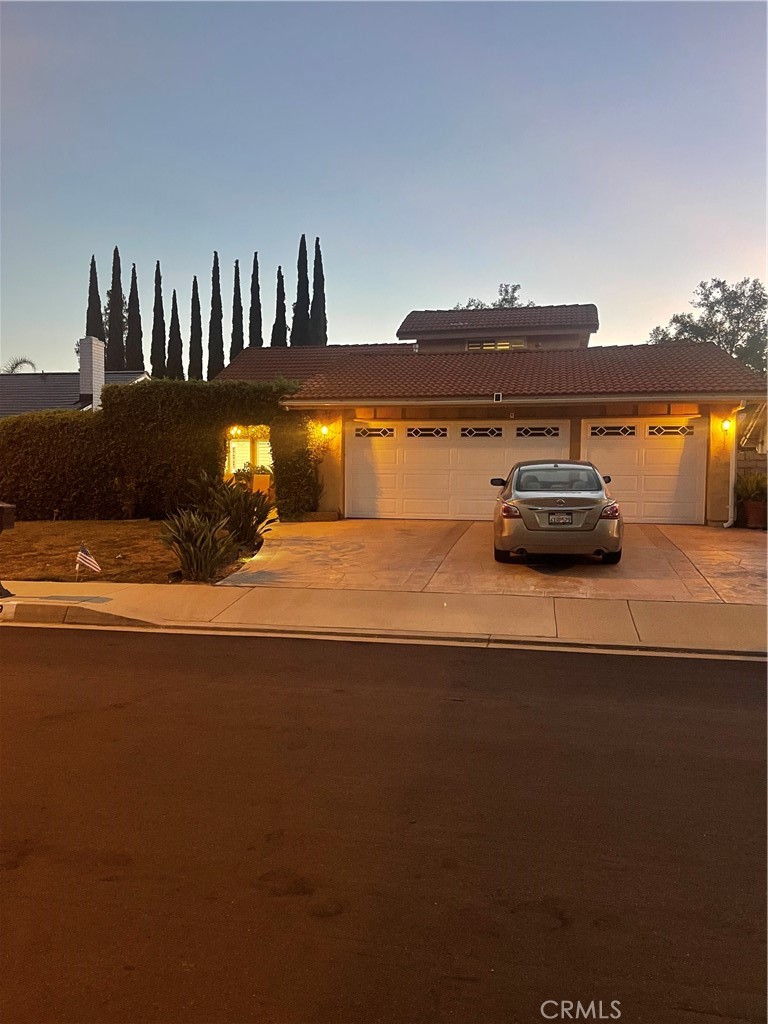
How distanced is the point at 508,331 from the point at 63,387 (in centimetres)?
1674

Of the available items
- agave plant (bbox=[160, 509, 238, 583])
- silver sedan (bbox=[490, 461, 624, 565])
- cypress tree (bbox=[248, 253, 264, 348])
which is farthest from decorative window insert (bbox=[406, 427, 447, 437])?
cypress tree (bbox=[248, 253, 264, 348])

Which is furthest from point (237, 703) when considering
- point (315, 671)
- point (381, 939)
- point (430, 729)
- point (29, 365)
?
point (29, 365)

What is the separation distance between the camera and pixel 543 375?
17.8 meters

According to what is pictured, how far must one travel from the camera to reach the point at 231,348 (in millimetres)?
51375

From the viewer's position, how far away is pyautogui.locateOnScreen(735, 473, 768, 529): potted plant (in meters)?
15.4

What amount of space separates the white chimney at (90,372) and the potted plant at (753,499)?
63.6ft

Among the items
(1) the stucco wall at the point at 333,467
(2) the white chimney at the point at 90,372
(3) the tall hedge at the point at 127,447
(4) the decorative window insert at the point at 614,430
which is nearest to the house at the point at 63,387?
(2) the white chimney at the point at 90,372

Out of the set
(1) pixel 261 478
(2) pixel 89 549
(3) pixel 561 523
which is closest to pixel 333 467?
(1) pixel 261 478

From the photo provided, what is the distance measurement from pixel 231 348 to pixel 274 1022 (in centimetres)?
5151

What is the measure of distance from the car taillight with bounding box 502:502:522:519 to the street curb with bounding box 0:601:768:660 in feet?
10.7

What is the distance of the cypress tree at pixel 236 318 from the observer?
51031 mm

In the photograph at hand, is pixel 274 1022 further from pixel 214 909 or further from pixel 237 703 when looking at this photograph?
pixel 237 703

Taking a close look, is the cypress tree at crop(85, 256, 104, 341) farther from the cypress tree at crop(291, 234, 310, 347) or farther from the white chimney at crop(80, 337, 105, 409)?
the white chimney at crop(80, 337, 105, 409)

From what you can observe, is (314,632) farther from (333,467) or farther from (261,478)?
(261,478)
